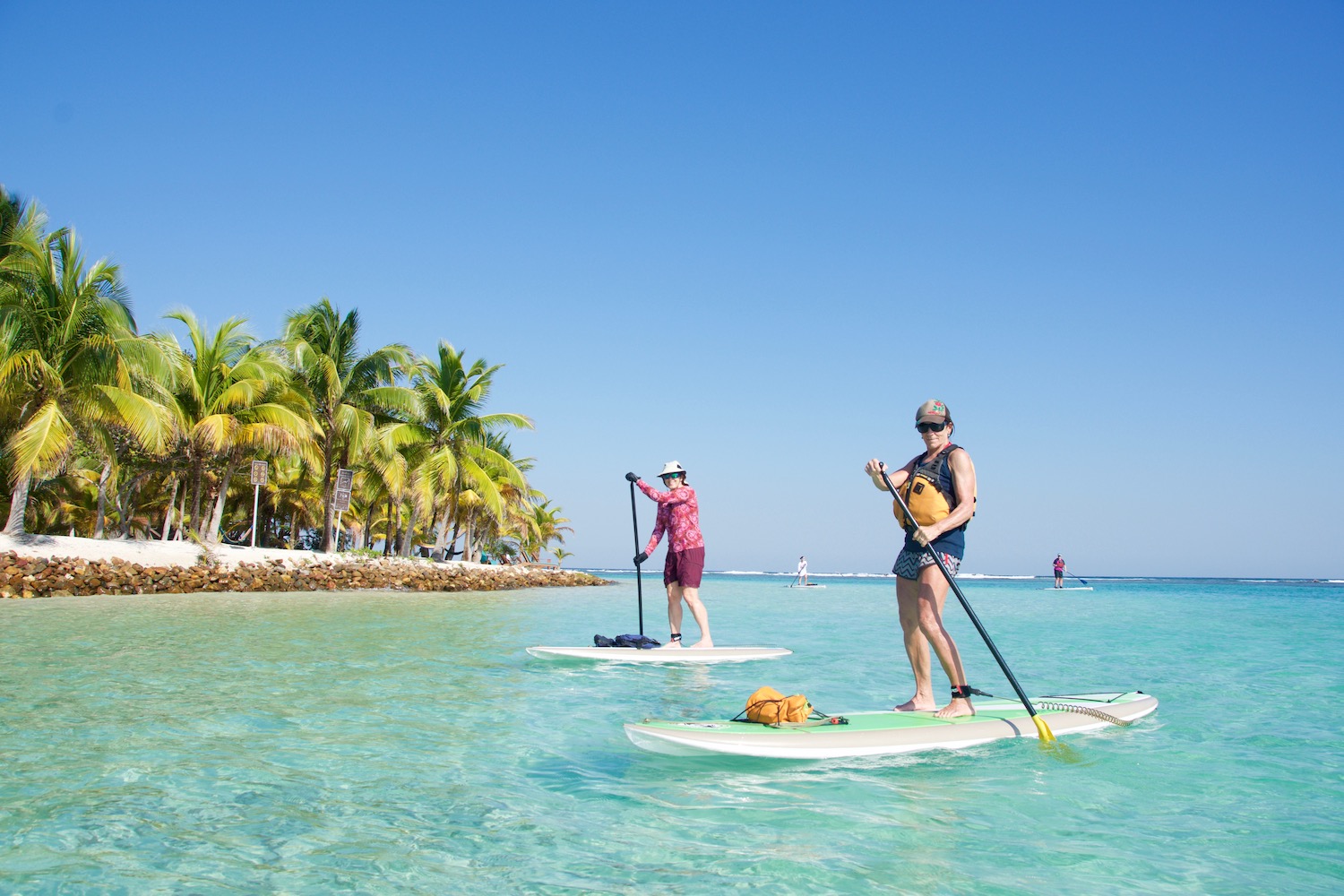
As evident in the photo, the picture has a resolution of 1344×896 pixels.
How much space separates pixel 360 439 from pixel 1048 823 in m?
28.9

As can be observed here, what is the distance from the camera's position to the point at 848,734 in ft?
16.0

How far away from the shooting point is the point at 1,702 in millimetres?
6027

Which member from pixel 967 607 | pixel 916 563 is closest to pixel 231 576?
pixel 916 563

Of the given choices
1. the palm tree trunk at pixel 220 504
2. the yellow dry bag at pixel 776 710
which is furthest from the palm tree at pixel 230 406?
the yellow dry bag at pixel 776 710

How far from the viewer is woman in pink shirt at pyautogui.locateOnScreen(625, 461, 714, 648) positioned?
9.40 m

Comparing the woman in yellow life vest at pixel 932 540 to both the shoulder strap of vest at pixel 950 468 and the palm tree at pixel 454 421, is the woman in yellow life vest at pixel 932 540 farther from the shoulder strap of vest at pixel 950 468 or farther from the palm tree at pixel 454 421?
the palm tree at pixel 454 421

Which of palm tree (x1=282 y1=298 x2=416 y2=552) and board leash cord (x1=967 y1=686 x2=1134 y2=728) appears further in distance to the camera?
palm tree (x1=282 y1=298 x2=416 y2=552)

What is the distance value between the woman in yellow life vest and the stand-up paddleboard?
260 mm

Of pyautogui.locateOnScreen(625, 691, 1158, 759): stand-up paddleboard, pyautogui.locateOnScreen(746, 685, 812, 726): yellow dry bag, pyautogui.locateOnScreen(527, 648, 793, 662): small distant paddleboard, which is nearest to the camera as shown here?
pyautogui.locateOnScreen(625, 691, 1158, 759): stand-up paddleboard

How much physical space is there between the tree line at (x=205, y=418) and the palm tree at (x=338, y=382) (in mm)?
63

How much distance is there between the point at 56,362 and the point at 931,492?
22.8 m

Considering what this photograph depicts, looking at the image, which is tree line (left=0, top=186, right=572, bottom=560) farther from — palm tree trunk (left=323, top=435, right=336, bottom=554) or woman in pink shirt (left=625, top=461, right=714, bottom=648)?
woman in pink shirt (left=625, top=461, right=714, bottom=648)

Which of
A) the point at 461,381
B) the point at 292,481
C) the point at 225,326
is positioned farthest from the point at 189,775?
the point at 292,481

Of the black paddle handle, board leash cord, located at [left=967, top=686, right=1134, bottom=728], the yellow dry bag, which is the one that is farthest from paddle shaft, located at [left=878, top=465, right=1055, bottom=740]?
the yellow dry bag
